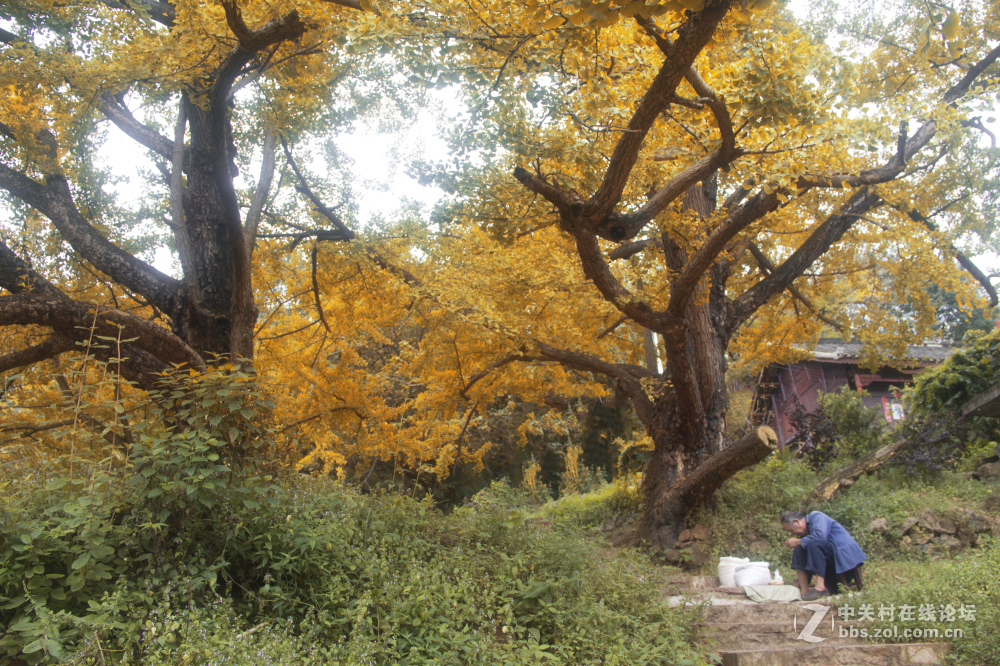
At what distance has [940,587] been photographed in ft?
13.7

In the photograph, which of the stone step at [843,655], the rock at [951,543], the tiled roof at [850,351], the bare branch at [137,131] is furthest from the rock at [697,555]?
the tiled roof at [850,351]

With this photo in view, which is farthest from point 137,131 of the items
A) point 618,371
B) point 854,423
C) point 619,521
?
point 854,423

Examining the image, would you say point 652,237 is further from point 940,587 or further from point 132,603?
point 132,603

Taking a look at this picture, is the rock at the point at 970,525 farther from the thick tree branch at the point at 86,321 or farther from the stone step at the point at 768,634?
the thick tree branch at the point at 86,321

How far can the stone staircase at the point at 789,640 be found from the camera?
3717 mm

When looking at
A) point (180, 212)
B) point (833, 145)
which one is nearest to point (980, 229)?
point (833, 145)

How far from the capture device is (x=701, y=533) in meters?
7.48

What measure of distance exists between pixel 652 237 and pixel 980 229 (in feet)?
18.2

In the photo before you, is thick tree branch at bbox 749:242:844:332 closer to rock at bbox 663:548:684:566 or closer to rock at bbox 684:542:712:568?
rock at bbox 684:542:712:568

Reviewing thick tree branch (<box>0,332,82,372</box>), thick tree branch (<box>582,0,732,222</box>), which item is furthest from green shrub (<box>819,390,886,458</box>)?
thick tree branch (<box>0,332,82,372</box>)

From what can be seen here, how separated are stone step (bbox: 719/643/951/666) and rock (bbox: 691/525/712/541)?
3511mm

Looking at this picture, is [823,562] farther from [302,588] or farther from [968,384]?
[968,384]

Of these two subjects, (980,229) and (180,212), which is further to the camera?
(980,229)

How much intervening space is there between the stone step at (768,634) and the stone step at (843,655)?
148 millimetres
